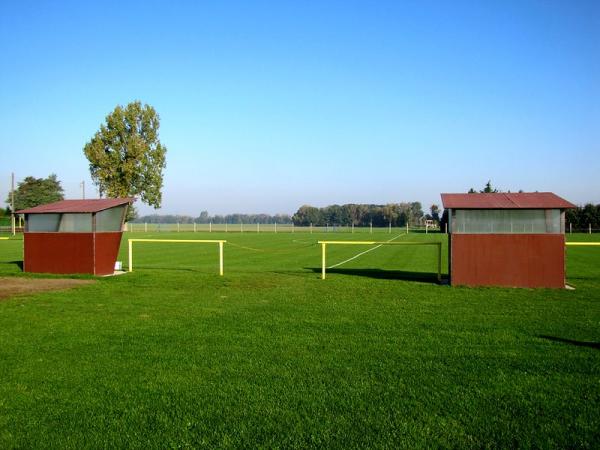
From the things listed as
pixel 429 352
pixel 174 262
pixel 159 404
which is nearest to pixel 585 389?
pixel 429 352

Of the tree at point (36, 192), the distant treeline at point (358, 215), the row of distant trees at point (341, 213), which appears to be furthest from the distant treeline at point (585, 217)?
the tree at point (36, 192)

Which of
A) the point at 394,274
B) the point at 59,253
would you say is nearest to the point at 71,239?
the point at 59,253

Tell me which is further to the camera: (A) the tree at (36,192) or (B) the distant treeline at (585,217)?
(A) the tree at (36,192)

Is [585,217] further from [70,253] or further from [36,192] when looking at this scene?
[36,192]

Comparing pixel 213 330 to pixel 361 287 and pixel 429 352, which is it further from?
pixel 361 287

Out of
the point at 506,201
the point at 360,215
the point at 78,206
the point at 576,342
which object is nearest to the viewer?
the point at 576,342

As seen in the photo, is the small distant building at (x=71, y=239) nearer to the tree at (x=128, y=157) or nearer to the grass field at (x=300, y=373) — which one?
the grass field at (x=300, y=373)

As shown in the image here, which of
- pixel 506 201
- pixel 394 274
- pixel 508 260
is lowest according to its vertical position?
pixel 394 274

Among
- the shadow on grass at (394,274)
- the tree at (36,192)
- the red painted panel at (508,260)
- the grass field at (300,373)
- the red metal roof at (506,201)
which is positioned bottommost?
the shadow on grass at (394,274)

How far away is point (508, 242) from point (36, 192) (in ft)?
291

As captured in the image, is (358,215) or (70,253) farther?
(358,215)

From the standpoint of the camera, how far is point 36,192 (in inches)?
3455

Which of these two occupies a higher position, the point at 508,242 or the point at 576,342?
the point at 508,242

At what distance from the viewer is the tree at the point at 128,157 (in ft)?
218
